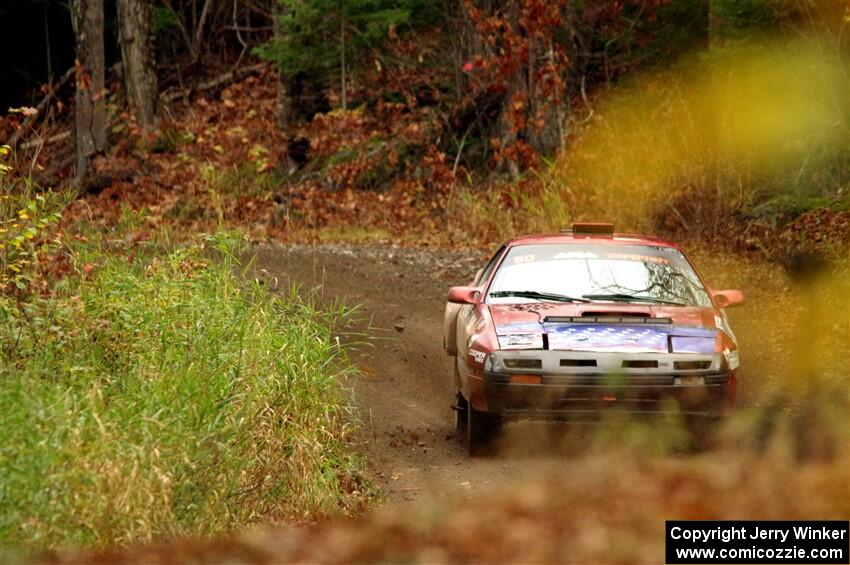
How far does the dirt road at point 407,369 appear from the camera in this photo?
908 cm

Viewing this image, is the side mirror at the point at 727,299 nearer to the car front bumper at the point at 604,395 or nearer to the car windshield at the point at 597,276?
the car windshield at the point at 597,276

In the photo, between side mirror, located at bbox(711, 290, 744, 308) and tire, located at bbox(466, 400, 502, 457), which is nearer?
tire, located at bbox(466, 400, 502, 457)

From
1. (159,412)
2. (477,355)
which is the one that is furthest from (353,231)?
(159,412)

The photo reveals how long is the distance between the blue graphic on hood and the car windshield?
713 millimetres

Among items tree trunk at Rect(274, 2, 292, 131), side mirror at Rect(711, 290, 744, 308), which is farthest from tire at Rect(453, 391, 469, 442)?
tree trunk at Rect(274, 2, 292, 131)

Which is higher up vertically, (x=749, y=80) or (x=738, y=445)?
(x=749, y=80)

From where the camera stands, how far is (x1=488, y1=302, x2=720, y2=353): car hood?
8.75 meters

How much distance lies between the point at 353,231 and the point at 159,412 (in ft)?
54.2

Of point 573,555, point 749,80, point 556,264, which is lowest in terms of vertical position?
point 573,555

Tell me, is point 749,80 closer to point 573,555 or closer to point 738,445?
point 738,445

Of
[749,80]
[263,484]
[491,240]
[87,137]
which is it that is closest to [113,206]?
[87,137]

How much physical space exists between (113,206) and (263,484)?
19266mm

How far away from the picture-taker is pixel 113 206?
2612 centimetres

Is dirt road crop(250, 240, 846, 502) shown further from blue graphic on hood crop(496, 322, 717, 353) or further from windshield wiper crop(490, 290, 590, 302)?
windshield wiper crop(490, 290, 590, 302)
